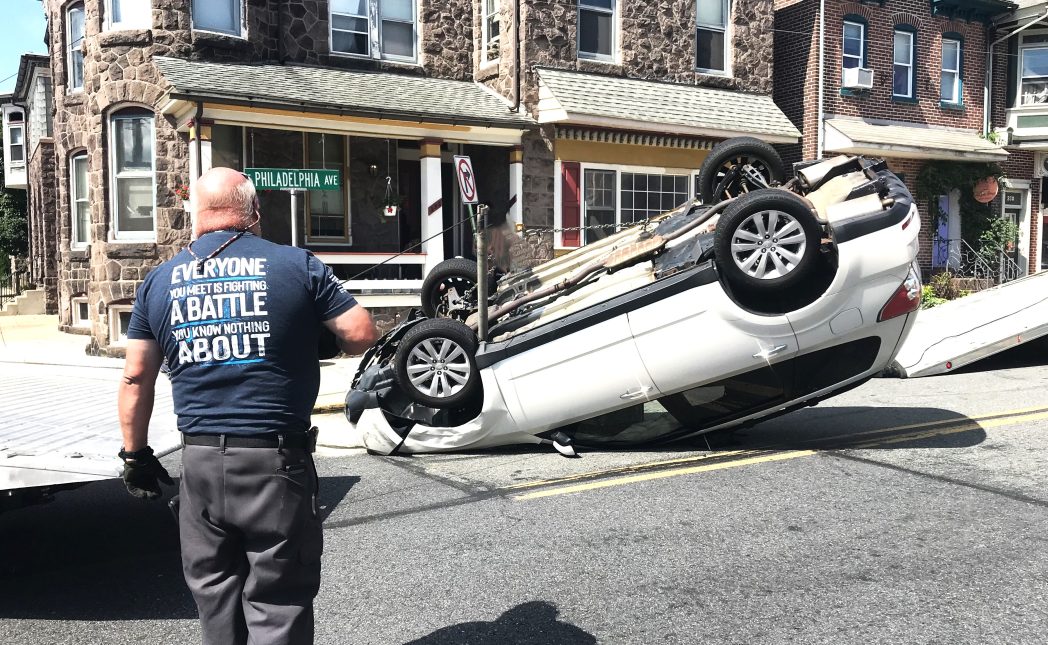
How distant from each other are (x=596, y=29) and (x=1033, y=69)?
42.3ft

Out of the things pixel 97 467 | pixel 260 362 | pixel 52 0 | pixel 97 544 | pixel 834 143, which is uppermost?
pixel 52 0

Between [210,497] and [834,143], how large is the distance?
1968cm

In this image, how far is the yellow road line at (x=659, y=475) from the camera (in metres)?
6.02

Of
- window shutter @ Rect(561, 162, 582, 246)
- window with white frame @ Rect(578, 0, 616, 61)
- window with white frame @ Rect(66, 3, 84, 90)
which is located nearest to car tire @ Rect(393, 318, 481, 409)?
window shutter @ Rect(561, 162, 582, 246)

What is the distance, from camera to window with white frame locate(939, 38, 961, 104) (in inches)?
891

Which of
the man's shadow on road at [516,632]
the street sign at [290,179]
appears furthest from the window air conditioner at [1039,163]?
the man's shadow on road at [516,632]

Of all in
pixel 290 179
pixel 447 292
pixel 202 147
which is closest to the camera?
pixel 447 292

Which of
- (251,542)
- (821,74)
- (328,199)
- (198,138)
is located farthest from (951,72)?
(251,542)

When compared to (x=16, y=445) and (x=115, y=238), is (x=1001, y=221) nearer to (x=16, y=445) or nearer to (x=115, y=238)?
(x=115, y=238)

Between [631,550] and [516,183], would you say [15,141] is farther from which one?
[631,550]

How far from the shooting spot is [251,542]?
2887mm

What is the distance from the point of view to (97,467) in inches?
152

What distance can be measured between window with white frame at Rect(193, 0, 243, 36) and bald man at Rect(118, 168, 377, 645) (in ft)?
45.1

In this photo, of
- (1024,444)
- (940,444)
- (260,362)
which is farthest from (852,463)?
(260,362)
